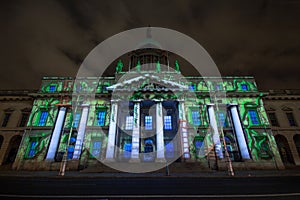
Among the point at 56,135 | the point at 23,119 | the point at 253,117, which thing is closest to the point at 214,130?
the point at 253,117

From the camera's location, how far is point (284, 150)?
90.2 feet

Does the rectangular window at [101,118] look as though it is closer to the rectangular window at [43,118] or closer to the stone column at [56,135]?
the stone column at [56,135]

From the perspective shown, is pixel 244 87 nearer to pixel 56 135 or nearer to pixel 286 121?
pixel 286 121

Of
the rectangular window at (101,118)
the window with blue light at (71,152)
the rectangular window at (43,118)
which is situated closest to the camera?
the window with blue light at (71,152)

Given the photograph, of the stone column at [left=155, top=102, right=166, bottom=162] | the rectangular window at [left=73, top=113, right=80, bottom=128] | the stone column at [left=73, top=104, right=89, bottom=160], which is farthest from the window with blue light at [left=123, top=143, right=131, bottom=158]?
the rectangular window at [left=73, top=113, right=80, bottom=128]

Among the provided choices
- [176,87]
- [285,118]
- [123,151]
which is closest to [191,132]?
[176,87]

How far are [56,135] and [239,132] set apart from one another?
92.9 ft

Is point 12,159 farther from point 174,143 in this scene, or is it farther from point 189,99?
point 189,99

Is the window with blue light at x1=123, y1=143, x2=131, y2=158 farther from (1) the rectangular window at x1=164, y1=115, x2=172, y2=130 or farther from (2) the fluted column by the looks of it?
(1) the rectangular window at x1=164, y1=115, x2=172, y2=130

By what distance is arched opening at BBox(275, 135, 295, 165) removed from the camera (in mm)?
26459

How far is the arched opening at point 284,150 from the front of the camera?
86.8 feet

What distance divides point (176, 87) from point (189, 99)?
316 centimetres

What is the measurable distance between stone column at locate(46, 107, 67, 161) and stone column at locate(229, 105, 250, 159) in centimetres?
2762

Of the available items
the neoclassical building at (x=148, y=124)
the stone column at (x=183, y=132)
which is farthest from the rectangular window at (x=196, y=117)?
the stone column at (x=183, y=132)
